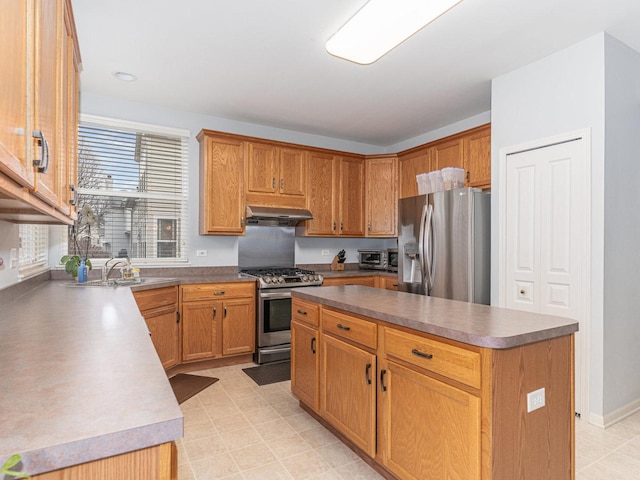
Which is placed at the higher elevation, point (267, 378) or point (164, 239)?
point (164, 239)

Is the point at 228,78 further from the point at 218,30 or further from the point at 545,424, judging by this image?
the point at 545,424

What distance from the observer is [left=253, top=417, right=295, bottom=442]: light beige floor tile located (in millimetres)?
2490

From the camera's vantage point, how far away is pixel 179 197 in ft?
14.0

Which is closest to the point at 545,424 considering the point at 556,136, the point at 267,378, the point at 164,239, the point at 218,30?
the point at 556,136

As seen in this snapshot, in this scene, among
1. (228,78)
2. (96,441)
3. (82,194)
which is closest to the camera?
(96,441)

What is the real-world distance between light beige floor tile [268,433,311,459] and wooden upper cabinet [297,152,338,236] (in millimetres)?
2632

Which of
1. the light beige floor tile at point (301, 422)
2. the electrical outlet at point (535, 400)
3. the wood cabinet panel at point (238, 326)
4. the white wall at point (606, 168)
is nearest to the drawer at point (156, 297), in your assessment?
the wood cabinet panel at point (238, 326)

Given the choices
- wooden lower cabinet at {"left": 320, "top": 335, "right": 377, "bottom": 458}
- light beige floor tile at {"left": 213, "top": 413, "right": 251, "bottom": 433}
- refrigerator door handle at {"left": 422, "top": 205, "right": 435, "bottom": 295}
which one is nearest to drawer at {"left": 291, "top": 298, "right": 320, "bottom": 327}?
wooden lower cabinet at {"left": 320, "top": 335, "right": 377, "bottom": 458}

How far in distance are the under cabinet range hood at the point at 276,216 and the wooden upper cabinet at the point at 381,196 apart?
3.12ft

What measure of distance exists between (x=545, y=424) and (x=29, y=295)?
300 centimetres

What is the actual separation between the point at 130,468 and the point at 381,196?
15.2 ft

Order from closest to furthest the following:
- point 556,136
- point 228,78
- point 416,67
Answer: point 556,136 < point 416,67 < point 228,78

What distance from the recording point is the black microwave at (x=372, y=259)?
5070 mm

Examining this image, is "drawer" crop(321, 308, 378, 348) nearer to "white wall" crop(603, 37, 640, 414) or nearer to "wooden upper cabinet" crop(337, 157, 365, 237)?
"white wall" crop(603, 37, 640, 414)
